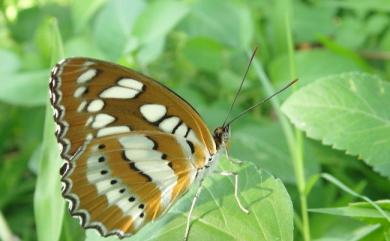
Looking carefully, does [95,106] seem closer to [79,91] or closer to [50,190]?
[79,91]

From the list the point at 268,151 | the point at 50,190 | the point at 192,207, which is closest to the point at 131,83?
the point at 192,207

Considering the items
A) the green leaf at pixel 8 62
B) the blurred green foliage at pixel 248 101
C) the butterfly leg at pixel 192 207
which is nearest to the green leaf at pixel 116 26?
the blurred green foliage at pixel 248 101

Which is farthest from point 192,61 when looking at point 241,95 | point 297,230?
point 297,230

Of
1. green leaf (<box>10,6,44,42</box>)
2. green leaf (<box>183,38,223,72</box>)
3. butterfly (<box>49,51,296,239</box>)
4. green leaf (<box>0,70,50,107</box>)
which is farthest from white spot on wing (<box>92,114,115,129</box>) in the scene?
green leaf (<box>10,6,44,42</box>)

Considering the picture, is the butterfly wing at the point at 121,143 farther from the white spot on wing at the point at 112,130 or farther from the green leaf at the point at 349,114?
the green leaf at the point at 349,114

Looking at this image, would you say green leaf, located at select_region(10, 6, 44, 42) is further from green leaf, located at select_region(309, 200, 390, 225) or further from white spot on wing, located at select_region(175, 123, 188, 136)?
green leaf, located at select_region(309, 200, 390, 225)

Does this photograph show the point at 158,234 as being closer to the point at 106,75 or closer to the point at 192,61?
the point at 106,75

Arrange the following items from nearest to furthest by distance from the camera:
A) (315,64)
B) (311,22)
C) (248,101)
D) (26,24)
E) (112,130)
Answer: (112,130)
(315,64)
(248,101)
(311,22)
(26,24)
